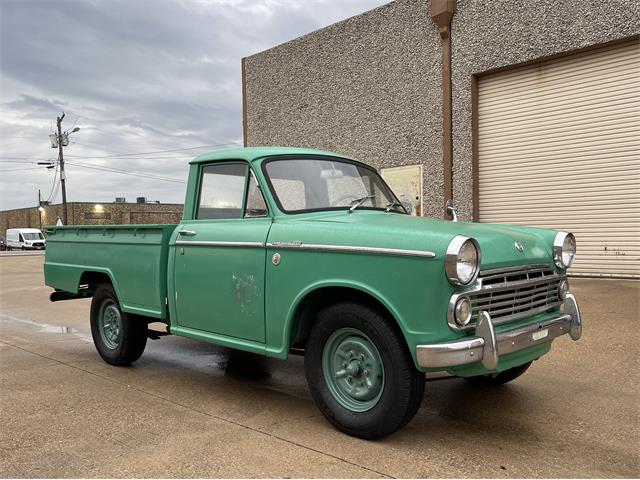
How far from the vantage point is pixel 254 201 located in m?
4.24

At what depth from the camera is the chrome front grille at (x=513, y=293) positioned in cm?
319

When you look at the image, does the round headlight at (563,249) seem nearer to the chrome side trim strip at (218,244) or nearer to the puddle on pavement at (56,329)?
the chrome side trim strip at (218,244)

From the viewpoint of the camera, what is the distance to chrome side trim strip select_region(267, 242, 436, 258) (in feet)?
10.2

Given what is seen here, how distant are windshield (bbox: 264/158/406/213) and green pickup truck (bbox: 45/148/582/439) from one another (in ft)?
0.04

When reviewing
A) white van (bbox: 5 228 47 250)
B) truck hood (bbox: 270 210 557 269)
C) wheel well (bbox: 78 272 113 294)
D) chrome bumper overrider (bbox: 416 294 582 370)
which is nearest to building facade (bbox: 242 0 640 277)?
truck hood (bbox: 270 210 557 269)

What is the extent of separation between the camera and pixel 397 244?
10.5 ft

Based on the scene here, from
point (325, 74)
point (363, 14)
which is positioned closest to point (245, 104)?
point (325, 74)

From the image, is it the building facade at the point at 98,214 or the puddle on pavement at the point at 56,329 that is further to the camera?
the building facade at the point at 98,214

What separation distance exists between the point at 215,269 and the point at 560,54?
30.3 ft

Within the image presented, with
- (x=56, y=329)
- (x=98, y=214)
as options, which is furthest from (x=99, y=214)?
(x=56, y=329)

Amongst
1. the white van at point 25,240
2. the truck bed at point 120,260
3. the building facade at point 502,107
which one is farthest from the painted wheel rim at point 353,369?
the white van at point 25,240

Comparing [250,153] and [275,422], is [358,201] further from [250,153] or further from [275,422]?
[275,422]

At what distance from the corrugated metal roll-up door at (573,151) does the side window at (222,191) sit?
8543mm

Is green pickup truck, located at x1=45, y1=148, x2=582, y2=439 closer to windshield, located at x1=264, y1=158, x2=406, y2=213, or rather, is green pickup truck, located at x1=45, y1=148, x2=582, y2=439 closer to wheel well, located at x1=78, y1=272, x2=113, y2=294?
windshield, located at x1=264, y1=158, x2=406, y2=213
